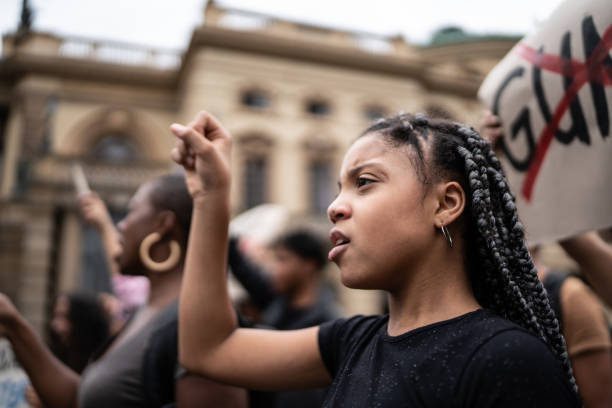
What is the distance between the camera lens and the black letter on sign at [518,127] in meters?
1.90

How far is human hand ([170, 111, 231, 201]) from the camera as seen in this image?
1384mm

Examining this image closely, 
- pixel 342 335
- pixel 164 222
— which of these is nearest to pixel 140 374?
pixel 164 222

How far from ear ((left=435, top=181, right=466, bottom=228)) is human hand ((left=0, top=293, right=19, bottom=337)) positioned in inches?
65.3

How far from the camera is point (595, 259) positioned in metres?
1.61

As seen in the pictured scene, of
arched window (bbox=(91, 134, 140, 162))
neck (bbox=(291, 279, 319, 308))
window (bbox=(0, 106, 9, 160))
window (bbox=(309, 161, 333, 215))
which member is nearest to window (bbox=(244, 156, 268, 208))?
window (bbox=(309, 161, 333, 215))

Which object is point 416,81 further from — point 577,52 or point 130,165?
point 577,52

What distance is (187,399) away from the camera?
5.34 feet

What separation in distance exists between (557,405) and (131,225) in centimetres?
165

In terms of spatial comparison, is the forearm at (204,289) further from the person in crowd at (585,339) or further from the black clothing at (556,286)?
the black clothing at (556,286)

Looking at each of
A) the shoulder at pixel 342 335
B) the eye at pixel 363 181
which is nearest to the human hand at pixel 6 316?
the shoulder at pixel 342 335

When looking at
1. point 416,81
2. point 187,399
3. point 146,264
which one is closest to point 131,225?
point 146,264

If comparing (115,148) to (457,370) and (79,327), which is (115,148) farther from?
(457,370)

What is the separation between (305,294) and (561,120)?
2.49 m

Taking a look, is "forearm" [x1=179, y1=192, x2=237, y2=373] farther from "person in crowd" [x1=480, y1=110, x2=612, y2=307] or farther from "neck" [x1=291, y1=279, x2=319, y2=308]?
"neck" [x1=291, y1=279, x2=319, y2=308]
